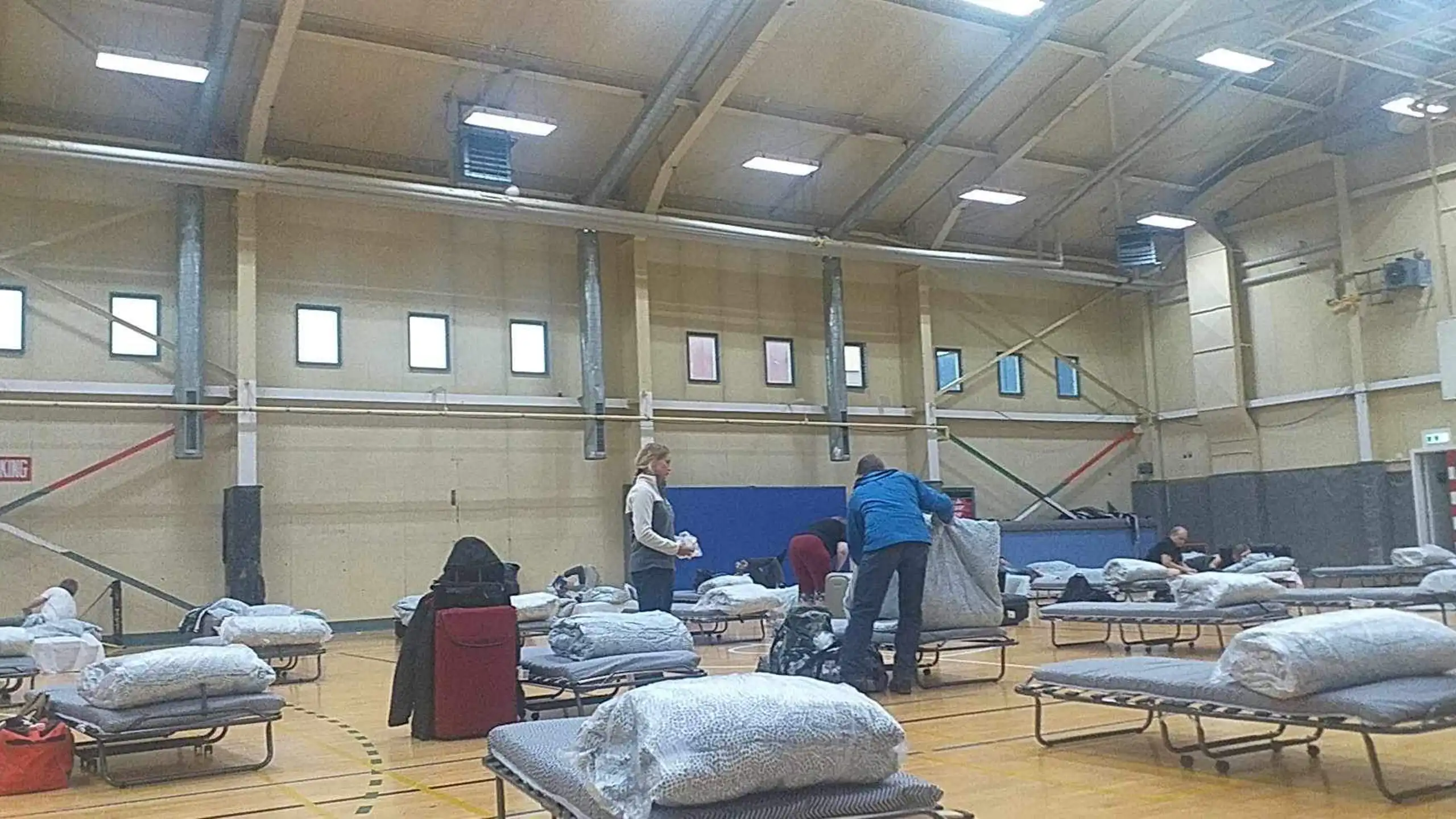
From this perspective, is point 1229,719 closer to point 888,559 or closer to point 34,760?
point 888,559

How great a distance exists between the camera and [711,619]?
1090cm

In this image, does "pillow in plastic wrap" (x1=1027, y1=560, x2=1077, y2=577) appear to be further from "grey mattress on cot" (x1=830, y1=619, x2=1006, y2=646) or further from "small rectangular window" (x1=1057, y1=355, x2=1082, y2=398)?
"grey mattress on cot" (x1=830, y1=619, x2=1006, y2=646)

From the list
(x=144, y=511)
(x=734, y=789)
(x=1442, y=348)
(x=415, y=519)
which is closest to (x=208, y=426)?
(x=144, y=511)

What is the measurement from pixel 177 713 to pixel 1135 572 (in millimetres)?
7998

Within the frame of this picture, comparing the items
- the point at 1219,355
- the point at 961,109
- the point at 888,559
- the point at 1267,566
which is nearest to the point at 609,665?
the point at 888,559

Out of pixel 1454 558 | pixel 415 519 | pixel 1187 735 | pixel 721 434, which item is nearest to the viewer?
pixel 1187 735

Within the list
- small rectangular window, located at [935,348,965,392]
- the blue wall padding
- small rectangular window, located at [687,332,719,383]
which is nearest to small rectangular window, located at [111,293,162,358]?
the blue wall padding

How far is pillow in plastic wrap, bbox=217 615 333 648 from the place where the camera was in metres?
8.80

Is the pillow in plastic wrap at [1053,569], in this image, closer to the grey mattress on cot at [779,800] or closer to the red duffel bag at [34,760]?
the red duffel bag at [34,760]

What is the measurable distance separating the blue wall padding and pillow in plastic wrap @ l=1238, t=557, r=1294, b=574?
581 cm

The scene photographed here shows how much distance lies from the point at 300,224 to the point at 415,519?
3.92 metres

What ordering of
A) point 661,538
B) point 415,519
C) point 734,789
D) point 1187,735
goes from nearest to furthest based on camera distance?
point 734,789, point 1187,735, point 661,538, point 415,519

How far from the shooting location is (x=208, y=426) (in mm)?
13672

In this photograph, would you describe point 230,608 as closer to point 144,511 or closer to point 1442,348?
point 144,511
